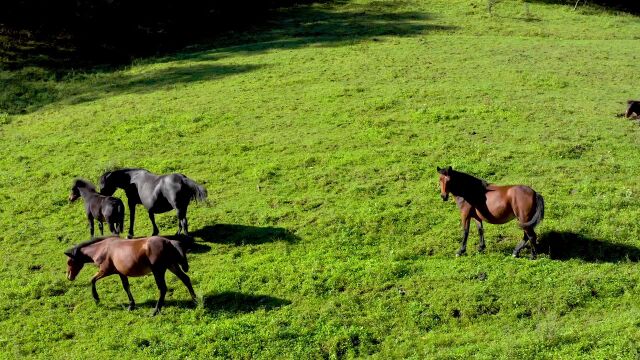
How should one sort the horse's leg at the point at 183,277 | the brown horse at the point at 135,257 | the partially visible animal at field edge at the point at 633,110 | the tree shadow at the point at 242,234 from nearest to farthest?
the brown horse at the point at 135,257
the horse's leg at the point at 183,277
the tree shadow at the point at 242,234
the partially visible animal at field edge at the point at 633,110

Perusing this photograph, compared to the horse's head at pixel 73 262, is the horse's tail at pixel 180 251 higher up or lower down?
higher up

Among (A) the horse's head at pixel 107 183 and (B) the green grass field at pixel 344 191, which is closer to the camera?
(B) the green grass field at pixel 344 191

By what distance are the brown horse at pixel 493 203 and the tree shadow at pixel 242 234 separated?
402 cm

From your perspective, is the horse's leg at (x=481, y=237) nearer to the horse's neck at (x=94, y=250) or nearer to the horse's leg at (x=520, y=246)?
the horse's leg at (x=520, y=246)

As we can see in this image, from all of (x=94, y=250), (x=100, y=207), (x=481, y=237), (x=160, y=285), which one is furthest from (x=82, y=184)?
(x=481, y=237)

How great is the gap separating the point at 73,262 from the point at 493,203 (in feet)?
29.4

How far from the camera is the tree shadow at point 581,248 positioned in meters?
14.1

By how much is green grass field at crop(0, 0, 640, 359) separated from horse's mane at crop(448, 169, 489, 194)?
1.46 metres

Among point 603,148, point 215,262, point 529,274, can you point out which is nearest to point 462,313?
point 529,274

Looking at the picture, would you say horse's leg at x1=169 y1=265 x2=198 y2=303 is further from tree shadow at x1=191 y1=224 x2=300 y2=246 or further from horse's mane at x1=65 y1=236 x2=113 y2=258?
tree shadow at x1=191 y1=224 x2=300 y2=246

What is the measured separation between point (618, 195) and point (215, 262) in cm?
1047

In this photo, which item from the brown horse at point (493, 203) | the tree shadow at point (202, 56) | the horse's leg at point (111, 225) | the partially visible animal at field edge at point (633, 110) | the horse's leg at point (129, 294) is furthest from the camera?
the tree shadow at point (202, 56)

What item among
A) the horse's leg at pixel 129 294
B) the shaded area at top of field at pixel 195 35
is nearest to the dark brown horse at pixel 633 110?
the shaded area at top of field at pixel 195 35

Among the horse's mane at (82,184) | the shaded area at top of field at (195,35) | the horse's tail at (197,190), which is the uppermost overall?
the shaded area at top of field at (195,35)
